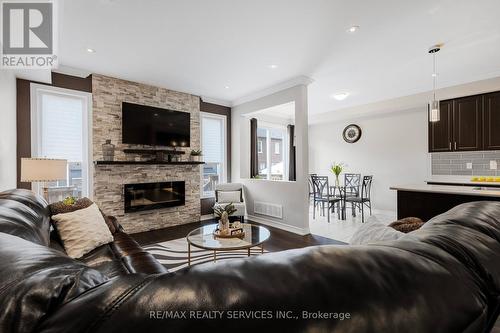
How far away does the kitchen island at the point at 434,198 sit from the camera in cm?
267

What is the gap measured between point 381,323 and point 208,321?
0.29m

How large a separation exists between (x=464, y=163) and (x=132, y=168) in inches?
251

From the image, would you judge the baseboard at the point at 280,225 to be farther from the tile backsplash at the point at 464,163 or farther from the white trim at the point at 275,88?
the tile backsplash at the point at 464,163

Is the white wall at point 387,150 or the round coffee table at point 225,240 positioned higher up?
the white wall at point 387,150

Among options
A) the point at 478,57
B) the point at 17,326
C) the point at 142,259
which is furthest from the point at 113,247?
the point at 478,57

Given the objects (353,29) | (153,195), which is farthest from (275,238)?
(353,29)

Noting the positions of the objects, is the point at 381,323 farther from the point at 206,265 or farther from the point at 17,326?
the point at 17,326

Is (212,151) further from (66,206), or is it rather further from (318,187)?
(66,206)

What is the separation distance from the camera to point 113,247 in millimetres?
2102

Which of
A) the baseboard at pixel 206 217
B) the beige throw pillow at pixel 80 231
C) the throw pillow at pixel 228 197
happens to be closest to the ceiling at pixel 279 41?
the beige throw pillow at pixel 80 231

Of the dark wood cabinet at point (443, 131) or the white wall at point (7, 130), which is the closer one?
the white wall at point (7, 130)

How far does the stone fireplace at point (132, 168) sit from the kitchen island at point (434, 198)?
3800 mm

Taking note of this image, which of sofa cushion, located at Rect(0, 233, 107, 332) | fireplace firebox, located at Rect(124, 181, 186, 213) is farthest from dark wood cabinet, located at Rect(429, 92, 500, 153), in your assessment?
sofa cushion, located at Rect(0, 233, 107, 332)

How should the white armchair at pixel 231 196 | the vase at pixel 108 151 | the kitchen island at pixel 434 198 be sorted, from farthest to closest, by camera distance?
the white armchair at pixel 231 196 < the vase at pixel 108 151 < the kitchen island at pixel 434 198
